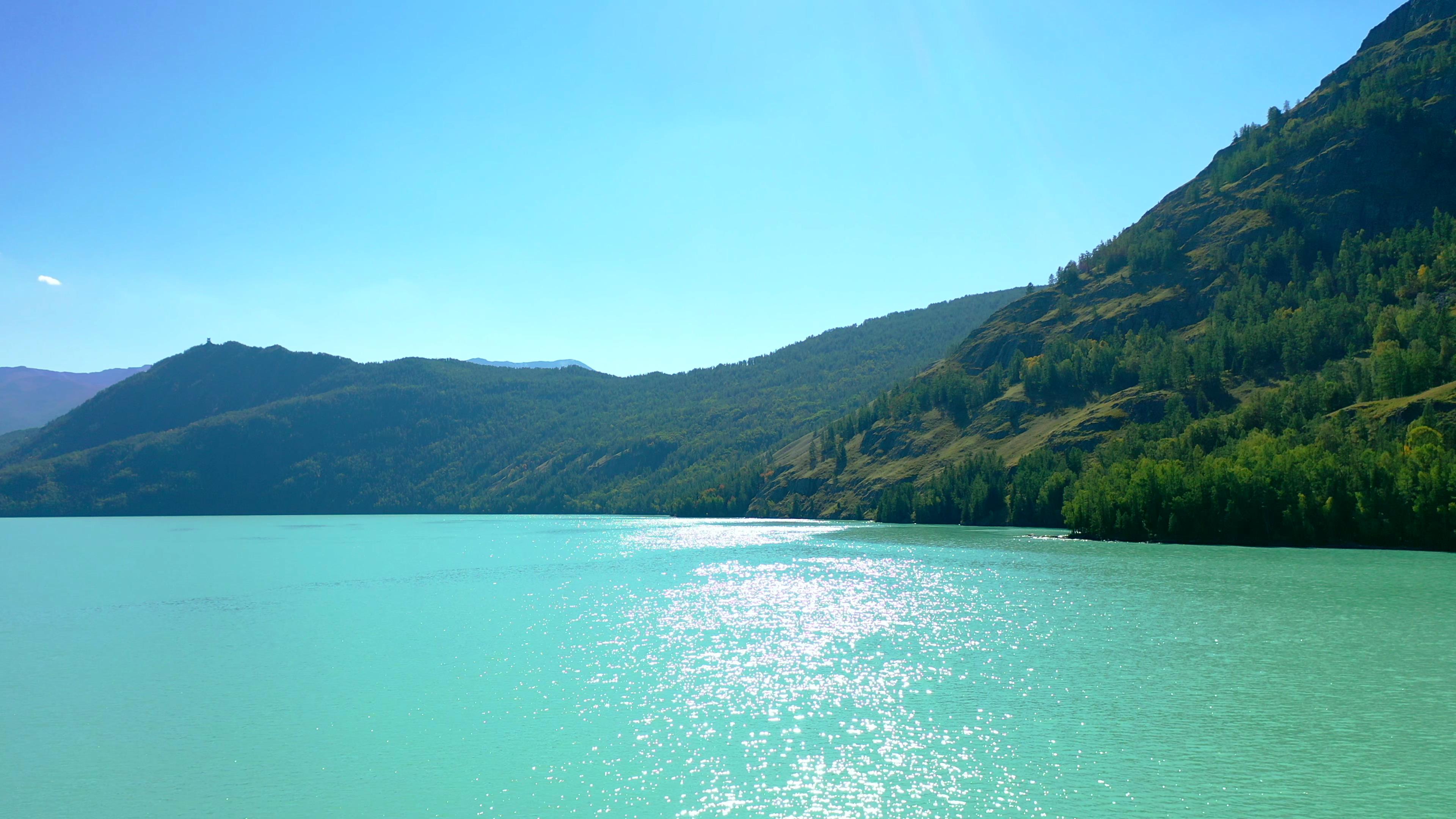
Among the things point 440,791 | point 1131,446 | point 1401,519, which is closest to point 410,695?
point 440,791

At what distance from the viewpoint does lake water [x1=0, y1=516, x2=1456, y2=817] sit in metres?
34.8

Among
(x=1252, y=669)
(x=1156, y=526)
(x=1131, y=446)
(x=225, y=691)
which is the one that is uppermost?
(x=1131, y=446)

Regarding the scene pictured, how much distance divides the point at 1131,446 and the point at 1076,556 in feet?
250

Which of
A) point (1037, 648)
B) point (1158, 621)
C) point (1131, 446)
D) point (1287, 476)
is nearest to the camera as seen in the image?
point (1037, 648)

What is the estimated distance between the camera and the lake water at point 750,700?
34844mm

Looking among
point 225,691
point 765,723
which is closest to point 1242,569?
point 765,723

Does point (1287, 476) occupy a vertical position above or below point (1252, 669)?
above

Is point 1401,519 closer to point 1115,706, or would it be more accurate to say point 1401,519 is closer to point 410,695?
point 1115,706

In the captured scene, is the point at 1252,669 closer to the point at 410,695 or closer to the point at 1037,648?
the point at 1037,648

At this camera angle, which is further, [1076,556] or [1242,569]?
[1076,556]

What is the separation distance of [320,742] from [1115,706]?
126 feet

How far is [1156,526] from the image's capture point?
154750 millimetres

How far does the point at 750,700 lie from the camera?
49.8 metres

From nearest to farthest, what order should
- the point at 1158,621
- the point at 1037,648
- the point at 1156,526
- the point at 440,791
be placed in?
the point at 440,791 → the point at 1037,648 → the point at 1158,621 → the point at 1156,526
